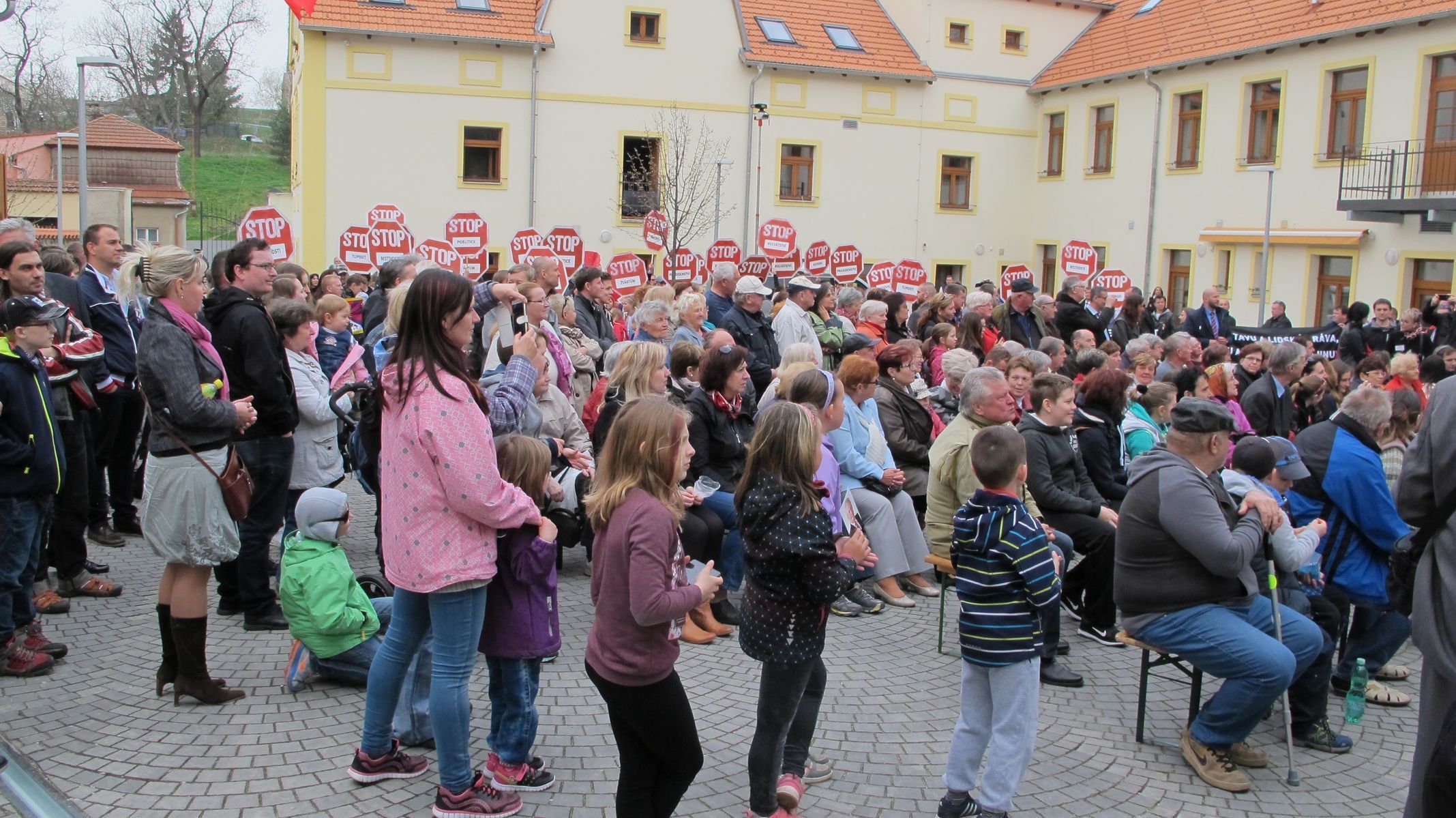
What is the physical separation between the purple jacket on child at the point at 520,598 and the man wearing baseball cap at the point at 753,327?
5.53 m

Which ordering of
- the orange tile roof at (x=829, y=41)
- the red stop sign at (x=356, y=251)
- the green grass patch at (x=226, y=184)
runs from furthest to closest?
the green grass patch at (x=226, y=184)
the orange tile roof at (x=829, y=41)
the red stop sign at (x=356, y=251)

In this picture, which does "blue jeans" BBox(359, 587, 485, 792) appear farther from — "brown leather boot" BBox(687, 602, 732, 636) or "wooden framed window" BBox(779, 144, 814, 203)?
"wooden framed window" BBox(779, 144, 814, 203)

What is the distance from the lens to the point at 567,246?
50.4ft

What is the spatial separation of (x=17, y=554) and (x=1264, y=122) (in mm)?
25841

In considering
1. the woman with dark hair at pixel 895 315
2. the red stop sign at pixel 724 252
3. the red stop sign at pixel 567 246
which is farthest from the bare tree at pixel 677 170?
the woman with dark hair at pixel 895 315

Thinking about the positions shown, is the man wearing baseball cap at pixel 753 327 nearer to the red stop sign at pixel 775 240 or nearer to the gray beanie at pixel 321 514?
the gray beanie at pixel 321 514

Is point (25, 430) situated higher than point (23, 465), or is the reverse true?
point (25, 430)

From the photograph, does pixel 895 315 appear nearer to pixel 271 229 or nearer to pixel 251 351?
pixel 271 229

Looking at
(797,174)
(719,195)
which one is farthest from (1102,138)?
(719,195)

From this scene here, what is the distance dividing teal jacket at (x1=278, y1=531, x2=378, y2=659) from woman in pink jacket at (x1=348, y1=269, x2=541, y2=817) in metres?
1.04

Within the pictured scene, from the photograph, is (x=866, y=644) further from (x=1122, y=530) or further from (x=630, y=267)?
(x=630, y=267)

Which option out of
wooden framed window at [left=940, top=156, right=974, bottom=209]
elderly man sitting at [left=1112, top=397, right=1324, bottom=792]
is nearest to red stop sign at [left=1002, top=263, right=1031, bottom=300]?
elderly man sitting at [left=1112, top=397, right=1324, bottom=792]

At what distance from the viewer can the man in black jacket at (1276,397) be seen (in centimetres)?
938

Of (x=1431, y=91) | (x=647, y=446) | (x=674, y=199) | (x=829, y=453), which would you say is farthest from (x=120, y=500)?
(x=1431, y=91)
